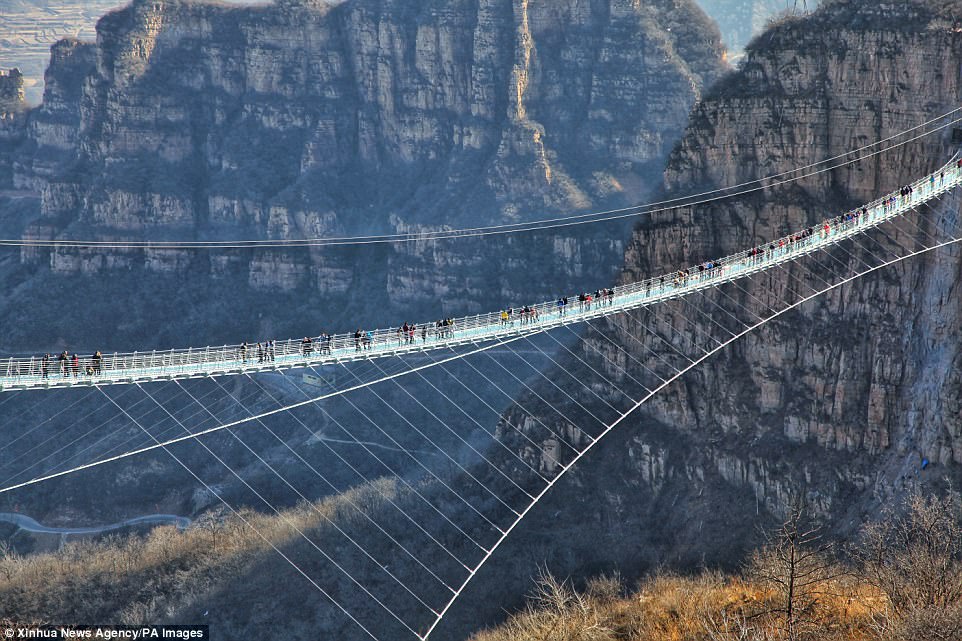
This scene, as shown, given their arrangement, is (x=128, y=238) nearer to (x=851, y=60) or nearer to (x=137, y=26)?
(x=137, y=26)

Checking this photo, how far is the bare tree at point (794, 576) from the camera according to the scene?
65.5m

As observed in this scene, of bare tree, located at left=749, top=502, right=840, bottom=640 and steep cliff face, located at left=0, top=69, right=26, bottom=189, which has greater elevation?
steep cliff face, located at left=0, top=69, right=26, bottom=189

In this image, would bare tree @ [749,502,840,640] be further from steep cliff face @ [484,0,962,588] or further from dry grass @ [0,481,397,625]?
dry grass @ [0,481,397,625]

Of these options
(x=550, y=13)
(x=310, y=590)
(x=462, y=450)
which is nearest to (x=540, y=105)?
(x=550, y=13)

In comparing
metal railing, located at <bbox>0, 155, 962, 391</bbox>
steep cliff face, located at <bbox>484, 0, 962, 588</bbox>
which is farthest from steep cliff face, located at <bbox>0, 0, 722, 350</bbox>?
metal railing, located at <bbox>0, 155, 962, 391</bbox>

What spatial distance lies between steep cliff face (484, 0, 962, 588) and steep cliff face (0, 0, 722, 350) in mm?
47394

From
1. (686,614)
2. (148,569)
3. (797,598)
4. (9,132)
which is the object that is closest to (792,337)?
(686,614)

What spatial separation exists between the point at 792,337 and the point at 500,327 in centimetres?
1762

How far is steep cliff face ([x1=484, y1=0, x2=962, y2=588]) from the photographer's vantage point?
302ft

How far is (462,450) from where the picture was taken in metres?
114

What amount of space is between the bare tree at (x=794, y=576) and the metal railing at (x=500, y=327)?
14392 mm

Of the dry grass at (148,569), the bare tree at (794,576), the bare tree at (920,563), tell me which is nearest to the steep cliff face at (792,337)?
the bare tree at (920,563)

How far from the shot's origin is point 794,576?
6575 cm

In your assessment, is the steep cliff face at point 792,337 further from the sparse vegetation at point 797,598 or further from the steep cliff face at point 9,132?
the steep cliff face at point 9,132
